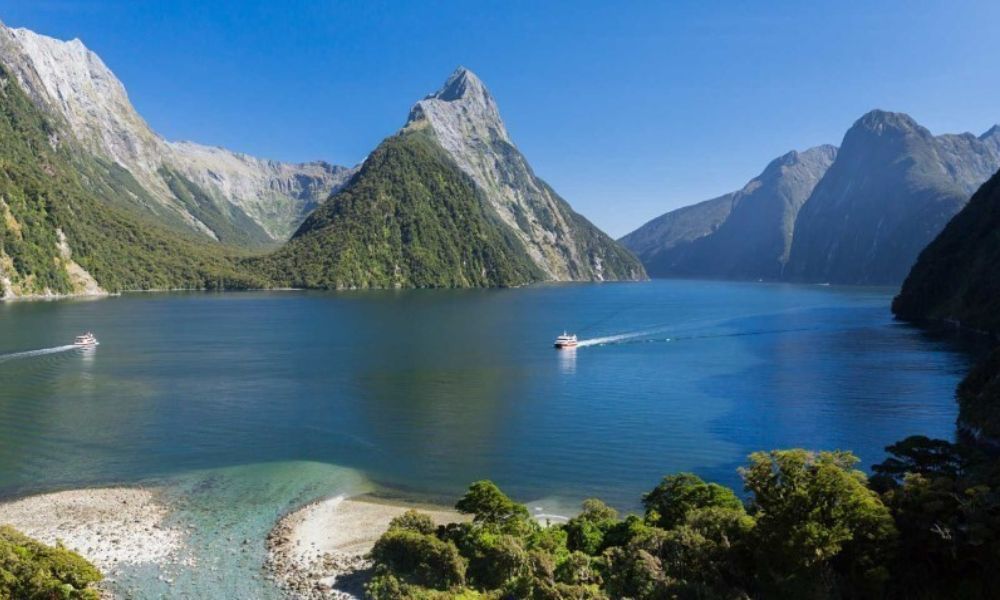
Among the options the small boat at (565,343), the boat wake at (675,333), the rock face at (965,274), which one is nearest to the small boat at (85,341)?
the small boat at (565,343)

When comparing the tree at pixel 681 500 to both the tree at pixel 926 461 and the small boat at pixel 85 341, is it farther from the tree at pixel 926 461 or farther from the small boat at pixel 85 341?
the small boat at pixel 85 341

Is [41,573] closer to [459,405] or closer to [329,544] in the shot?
[329,544]

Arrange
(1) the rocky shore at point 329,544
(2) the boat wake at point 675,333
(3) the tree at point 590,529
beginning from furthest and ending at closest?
(2) the boat wake at point 675,333, (3) the tree at point 590,529, (1) the rocky shore at point 329,544

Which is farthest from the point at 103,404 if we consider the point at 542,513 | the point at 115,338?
the point at 115,338

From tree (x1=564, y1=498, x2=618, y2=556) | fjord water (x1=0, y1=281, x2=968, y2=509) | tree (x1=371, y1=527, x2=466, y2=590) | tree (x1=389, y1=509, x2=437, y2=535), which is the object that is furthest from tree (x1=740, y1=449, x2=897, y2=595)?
fjord water (x1=0, y1=281, x2=968, y2=509)

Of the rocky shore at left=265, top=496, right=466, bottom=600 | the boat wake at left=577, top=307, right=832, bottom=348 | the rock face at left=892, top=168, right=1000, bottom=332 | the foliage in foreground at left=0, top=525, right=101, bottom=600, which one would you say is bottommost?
the rocky shore at left=265, top=496, right=466, bottom=600

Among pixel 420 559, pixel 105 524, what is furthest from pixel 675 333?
pixel 105 524

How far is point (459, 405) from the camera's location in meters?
84.9

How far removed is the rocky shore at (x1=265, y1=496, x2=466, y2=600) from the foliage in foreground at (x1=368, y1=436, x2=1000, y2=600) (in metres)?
1.92

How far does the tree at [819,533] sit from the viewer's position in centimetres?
2859

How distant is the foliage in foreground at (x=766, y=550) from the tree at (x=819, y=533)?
0.04 meters

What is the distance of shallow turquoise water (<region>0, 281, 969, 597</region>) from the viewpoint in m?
56.6

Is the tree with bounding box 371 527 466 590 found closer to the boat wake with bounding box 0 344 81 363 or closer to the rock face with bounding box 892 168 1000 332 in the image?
the boat wake with bounding box 0 344 81 363

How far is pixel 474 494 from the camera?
41.9m
